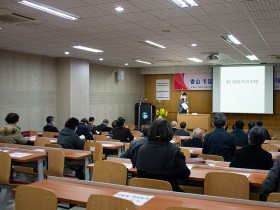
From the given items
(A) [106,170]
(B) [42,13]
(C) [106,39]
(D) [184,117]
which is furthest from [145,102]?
(A) [106,170]

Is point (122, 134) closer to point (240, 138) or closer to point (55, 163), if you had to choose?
point (240, 138)

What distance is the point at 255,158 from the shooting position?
3.78 m

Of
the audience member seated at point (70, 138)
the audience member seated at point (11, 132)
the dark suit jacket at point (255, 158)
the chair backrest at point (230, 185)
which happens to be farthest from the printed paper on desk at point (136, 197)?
the audience member seated at point (11, 132)

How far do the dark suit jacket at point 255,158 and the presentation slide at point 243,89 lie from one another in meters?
11.1

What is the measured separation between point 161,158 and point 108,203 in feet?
3.02

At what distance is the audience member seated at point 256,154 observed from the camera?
12.1 ft

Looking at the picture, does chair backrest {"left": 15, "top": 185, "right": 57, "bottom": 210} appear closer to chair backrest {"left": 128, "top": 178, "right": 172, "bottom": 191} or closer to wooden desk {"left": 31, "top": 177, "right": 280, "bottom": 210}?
wooden desk {"left": 31, "top": 177, "right": 280, "bottom": 210}

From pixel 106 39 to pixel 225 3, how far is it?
152 inches

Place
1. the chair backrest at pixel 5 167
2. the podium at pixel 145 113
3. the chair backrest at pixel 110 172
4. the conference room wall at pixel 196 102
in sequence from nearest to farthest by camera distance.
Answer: the chair backrest at pixel 110 172
the chair backrest at pixel 5 167
the conference room wall at pixel 196 102
the podium at pixel 145 113

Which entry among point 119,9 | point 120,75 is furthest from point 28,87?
point 119,9

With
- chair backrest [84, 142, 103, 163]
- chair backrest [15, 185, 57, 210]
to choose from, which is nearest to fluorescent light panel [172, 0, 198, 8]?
chair backrest [84, 142, 103, 163]

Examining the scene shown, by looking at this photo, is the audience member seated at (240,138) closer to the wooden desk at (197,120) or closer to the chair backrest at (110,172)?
the chair backrest at (110,172)

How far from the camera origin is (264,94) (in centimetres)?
1411

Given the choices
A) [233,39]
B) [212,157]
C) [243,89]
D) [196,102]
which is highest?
[233,39]
